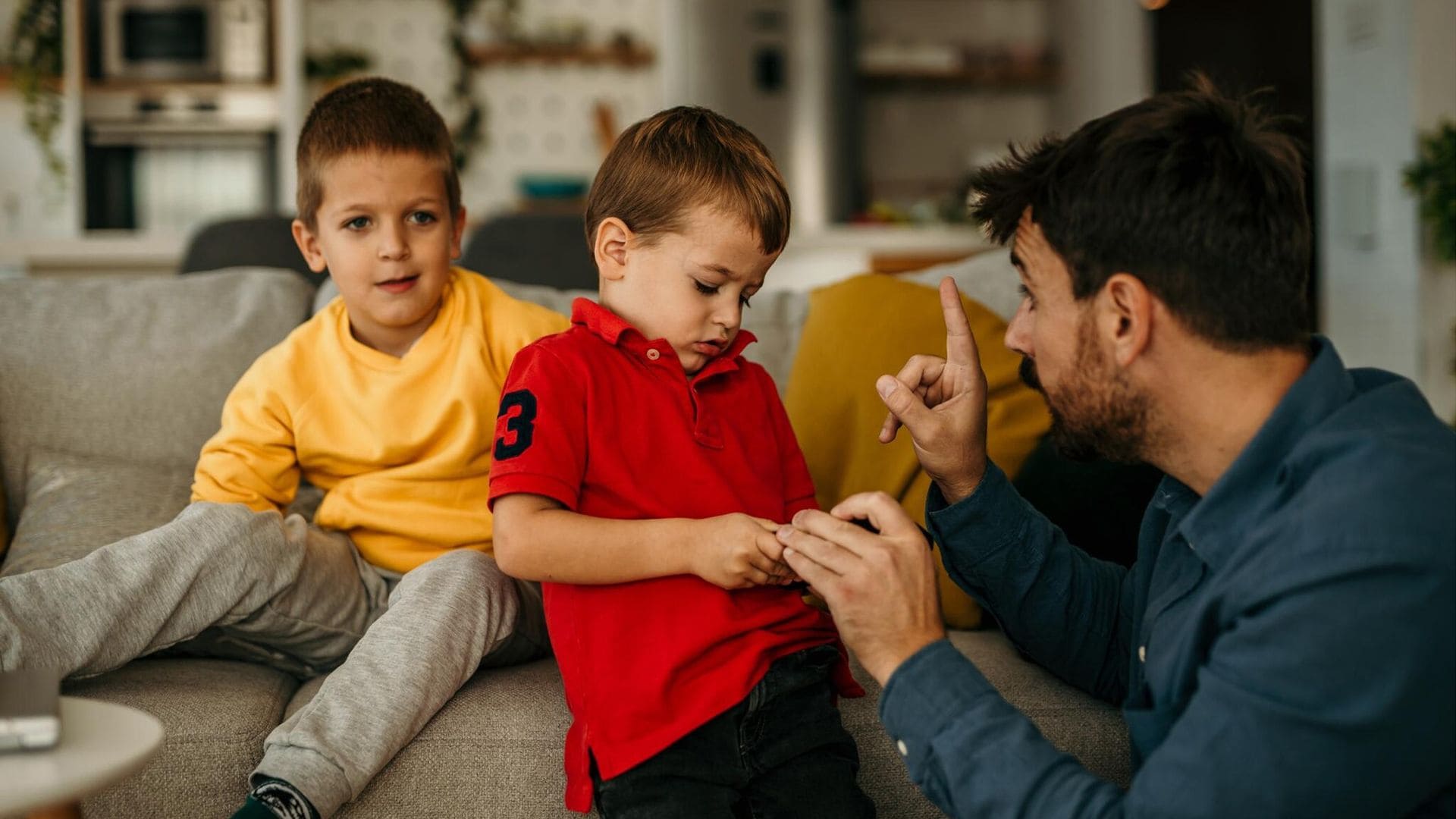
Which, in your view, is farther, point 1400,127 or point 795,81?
point 795,81

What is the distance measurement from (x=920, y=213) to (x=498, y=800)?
4666 mm

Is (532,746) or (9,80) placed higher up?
(9,80)

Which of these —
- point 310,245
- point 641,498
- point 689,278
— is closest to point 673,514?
point 641,498

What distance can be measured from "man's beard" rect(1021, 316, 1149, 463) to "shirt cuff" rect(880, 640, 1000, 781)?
247 mm

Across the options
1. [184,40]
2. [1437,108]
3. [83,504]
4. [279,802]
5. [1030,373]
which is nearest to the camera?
[279,802]

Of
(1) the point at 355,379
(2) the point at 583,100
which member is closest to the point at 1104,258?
(1) the point at 355,379

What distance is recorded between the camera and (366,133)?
5.89 feet

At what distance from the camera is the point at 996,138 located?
21.3 feet

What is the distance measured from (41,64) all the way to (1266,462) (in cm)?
538

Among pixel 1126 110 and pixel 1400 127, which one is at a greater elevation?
pixel 1400 127

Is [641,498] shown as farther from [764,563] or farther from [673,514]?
[764,563]

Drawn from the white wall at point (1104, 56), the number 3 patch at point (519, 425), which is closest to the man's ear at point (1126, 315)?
the number 3 patch at point (519, 425)

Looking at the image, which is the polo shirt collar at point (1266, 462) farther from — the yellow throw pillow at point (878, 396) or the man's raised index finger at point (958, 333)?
the yellow throw pillow at point (878, 396)

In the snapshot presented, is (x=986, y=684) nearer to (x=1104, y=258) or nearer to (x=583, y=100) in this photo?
(x=1104, y=258)
